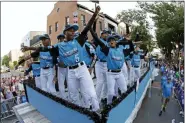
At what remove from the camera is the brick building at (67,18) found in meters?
31.1

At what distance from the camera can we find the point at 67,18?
3409 centimetres

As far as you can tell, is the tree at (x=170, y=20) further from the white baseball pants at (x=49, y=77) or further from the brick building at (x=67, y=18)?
the white baseball pants at (x=49, y=77)

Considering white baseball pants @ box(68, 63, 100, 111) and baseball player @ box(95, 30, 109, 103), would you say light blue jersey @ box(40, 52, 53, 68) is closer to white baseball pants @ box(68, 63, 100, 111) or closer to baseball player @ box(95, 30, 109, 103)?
baseball player @ box(95, 30, 109, 103)

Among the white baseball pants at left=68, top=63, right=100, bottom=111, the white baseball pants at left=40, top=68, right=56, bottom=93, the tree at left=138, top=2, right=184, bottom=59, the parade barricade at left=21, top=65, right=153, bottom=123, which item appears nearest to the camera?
the parade barricade at left=21, top=65, right=153, bottom=123

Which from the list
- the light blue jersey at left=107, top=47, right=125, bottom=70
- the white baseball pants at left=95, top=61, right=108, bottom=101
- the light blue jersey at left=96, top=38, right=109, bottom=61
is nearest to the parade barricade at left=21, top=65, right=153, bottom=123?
the light blue jersey at left=107, top=47, right=125, bottom=70

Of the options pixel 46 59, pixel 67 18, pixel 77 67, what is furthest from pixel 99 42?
pixel 67 18

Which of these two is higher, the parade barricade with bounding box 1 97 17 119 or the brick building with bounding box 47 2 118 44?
the brick building with bounding box 47 2 118 44

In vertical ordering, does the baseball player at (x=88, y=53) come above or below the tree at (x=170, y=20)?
below

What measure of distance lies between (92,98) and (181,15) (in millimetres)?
27735

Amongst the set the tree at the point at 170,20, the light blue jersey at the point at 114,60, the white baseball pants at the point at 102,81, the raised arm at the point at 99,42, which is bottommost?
the white baseball pants at the point at 102,81

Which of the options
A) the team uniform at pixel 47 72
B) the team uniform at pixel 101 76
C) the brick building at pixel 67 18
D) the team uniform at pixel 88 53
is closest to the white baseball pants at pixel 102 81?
the team uniform at pixel 101 76

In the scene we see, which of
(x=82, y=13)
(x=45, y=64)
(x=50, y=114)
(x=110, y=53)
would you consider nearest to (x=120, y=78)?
(x=110, y=53)

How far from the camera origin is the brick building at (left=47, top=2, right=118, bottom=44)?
3111cm

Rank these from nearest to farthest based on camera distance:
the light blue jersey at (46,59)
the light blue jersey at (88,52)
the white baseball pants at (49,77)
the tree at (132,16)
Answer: the light blue jersey at (88,52) < the light blue jersey at (46,59) < the white baseball pants at (49,77) < the tree at (132,16)
